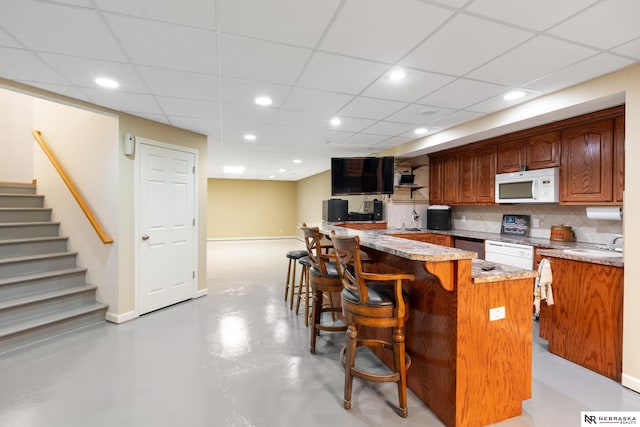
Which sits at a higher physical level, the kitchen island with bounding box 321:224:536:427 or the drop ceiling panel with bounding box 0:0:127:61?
the drop ceiling panel with bounding box 0:0:127:61

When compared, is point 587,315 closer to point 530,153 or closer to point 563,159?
point 563,159

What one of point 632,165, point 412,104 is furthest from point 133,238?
point 632,165

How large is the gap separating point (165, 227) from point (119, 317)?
115cm

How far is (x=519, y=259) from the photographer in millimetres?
3334

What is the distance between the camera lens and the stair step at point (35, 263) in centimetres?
324

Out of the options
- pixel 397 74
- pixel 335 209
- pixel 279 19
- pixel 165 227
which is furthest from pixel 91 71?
pixel 335 209

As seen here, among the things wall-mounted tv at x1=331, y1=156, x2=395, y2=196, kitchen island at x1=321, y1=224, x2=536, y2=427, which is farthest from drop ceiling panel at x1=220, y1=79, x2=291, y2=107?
wall-mounted tv at x1=331, y1=156, x2=395, y2=196

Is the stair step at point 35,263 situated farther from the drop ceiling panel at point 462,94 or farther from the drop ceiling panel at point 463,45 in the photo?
the drop ceiling panel at point 462,94

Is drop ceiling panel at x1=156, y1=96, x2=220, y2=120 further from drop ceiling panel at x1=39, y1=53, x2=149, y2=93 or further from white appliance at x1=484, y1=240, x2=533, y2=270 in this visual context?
white appliance at x1=484, y1=240, x2=533, y2=270

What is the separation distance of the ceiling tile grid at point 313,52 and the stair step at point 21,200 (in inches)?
85.4

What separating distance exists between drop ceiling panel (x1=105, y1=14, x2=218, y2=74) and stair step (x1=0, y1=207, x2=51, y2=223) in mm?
3193

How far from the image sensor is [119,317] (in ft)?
11.0

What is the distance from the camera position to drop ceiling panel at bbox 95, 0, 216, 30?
61.2 inches

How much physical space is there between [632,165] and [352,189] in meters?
3.36
